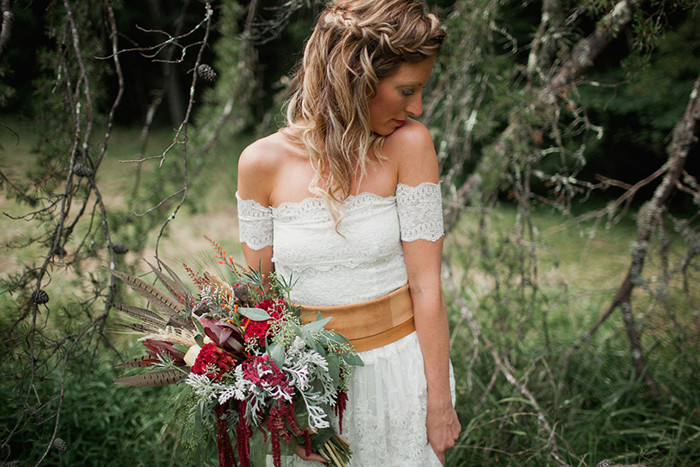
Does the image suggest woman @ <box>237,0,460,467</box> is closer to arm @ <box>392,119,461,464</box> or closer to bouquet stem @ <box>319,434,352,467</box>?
arm @ <box>392,119,461,464</box>

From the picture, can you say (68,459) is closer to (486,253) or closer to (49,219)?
(49,219)

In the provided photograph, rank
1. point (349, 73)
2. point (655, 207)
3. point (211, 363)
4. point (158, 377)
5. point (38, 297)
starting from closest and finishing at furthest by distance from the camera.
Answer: point (211, 363) → point (158, 377) → point (349, 73) → point (38, 297) → point (655, 207)

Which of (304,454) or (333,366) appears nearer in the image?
(333,366)

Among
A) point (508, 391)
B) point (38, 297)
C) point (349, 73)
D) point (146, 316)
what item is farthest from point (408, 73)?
point (508, 391)

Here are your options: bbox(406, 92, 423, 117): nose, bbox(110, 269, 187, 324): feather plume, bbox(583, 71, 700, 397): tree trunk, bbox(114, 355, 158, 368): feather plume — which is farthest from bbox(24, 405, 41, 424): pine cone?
bbox(583, 71, 700, 397): tree trunk

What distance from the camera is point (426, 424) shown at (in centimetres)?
163

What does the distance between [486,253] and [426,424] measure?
1578 mm

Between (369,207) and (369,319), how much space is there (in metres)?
0.38

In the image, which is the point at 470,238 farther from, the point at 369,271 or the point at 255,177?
the point at 255,177

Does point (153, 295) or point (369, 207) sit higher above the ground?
point (369, 207)

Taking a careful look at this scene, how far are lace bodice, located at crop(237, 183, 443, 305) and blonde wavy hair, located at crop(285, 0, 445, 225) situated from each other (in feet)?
0.22

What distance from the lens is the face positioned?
1.42m

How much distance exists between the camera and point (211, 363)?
1181 mm

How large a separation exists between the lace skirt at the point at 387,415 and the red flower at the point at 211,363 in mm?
526
